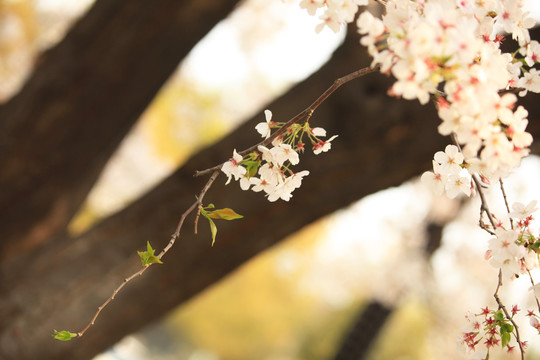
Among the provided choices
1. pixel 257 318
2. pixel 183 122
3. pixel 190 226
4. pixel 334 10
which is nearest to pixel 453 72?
pixel 334 10

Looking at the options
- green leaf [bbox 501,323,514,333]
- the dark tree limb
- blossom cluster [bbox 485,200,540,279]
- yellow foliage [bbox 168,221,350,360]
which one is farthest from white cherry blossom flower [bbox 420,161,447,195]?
yellow foliage [bbox 168,221,350,360]

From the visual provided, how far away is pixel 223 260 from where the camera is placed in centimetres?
211

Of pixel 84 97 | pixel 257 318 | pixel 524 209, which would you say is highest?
pixel 257 318

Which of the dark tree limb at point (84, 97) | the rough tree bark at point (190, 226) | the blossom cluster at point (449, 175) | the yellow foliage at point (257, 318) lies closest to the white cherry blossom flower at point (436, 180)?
the blossom cluster at point (449, 175)

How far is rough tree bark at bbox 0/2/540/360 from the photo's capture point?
186 cm

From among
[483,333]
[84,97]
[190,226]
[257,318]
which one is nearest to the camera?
[483,333]

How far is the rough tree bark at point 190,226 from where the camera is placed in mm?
1862

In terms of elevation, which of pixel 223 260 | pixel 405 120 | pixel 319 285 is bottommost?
pixel 223 260

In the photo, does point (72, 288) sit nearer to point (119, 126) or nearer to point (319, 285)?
point (119, 126)

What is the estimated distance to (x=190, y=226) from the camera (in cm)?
204

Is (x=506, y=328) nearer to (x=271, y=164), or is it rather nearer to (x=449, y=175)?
(x=449, y=175)

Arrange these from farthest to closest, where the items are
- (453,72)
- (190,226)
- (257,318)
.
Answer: (257,318), (190,226), (453,72)

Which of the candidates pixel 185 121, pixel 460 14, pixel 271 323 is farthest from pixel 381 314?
pixel 460 14

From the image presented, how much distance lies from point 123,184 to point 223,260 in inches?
368
